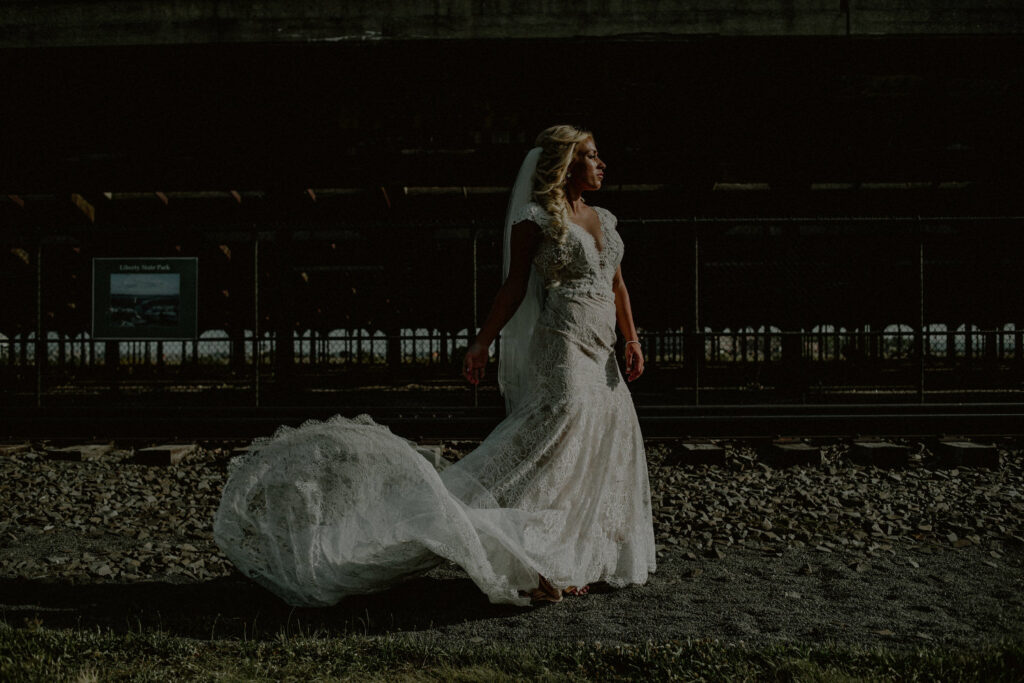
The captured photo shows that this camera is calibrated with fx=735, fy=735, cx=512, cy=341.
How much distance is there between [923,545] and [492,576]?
8.91 feet

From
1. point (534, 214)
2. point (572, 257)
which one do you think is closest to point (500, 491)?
point (572, 257)

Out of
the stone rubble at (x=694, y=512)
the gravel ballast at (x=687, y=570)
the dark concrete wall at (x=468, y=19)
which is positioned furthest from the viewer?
the dark concrete wall at (x=468, y=19)

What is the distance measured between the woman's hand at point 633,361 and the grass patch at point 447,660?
1.27m

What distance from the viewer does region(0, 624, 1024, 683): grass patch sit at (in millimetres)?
2293

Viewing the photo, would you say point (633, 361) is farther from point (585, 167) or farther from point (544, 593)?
point (544, 593)

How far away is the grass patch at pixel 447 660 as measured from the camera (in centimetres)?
229

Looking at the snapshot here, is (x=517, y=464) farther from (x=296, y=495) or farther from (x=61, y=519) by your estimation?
(x=61, y=519)

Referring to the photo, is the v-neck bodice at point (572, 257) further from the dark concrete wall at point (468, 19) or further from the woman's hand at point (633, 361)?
the dark concrete wall at point (468, 19)

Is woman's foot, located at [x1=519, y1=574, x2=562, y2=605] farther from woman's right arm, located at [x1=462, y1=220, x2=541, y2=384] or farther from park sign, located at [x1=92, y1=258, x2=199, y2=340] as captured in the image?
park sign, located at [x1=92, y1=258, x2=199, y2=340]

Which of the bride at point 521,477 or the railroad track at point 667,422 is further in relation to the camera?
the railroad track at point 667,422

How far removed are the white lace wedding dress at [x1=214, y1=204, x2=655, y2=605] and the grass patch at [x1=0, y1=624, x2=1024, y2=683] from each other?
15.1 inches

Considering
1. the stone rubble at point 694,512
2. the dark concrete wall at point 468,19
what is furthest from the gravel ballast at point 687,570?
the dark concrete wall at point 468,19

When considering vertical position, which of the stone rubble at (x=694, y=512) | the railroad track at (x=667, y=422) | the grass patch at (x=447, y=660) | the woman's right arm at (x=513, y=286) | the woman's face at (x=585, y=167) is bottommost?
the stone rubble at (x=694, y=512)

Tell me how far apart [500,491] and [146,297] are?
7030mm
